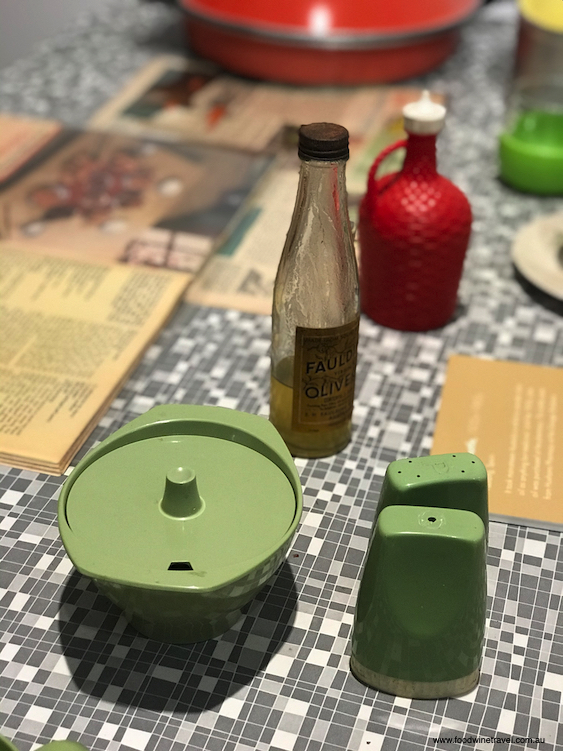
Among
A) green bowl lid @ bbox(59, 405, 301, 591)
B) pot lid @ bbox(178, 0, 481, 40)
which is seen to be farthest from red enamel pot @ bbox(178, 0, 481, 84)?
green bowl lid @ bbox(59, 405, 301, 591)

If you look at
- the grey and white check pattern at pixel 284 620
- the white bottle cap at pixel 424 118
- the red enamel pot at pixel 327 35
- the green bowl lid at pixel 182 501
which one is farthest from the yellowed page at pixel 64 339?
the red enamel pot at pixel 327 35

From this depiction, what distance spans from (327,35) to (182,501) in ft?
2.64

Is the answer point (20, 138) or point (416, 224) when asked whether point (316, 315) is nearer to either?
point (416, 224)

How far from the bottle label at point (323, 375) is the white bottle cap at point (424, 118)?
0.20 meters

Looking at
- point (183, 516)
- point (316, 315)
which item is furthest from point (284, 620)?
point (316, 315)

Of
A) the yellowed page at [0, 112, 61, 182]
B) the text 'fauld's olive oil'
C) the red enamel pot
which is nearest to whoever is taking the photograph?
the text 'fauld's olive oil'

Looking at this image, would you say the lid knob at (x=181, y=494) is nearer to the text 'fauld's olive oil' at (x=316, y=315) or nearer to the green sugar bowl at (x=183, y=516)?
the green sugar bowl at (x=183, y=516)

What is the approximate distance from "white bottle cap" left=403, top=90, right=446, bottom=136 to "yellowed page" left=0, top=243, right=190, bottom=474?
0.83 ft

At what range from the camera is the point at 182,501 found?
0.46m

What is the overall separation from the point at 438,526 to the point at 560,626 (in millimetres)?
148

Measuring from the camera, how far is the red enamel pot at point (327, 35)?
1.10 metres

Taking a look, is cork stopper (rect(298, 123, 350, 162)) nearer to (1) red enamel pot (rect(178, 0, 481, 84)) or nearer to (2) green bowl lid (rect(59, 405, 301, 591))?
(2) green bowl lid (rect(59, 405, 301, 591))

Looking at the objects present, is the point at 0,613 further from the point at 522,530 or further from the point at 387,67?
the point at 387,67

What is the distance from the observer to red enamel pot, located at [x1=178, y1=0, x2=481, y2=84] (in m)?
1.10
